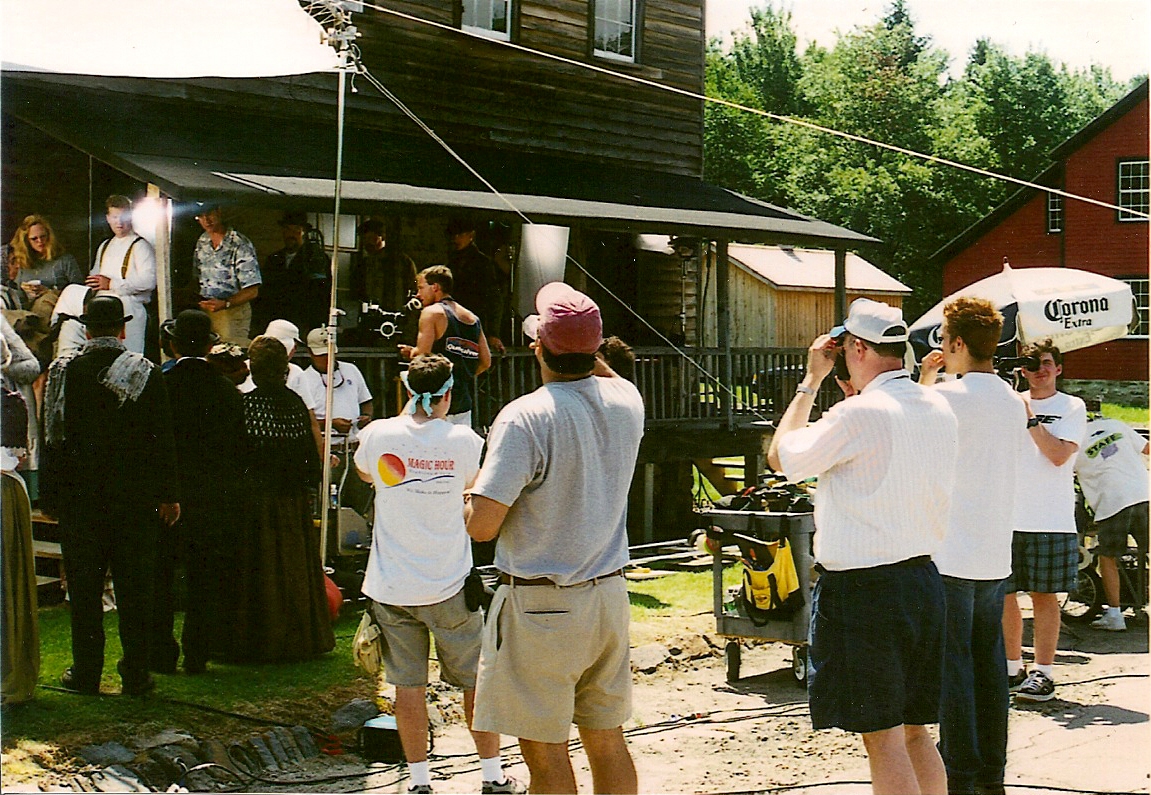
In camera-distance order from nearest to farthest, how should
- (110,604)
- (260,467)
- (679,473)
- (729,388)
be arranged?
(260,467) → (110,604) → (729,388) → (679,473)

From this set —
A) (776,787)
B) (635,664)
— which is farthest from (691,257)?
(776,787)

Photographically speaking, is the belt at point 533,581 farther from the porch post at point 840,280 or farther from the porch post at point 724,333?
the porch post at point 840,280

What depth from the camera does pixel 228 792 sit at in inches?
207

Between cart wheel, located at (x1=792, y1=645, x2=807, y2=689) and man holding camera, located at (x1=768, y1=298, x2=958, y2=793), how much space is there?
2795mm

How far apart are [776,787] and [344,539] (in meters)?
3.17

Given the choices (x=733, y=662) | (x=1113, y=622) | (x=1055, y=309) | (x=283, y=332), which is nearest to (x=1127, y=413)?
(x=1055, y=309)

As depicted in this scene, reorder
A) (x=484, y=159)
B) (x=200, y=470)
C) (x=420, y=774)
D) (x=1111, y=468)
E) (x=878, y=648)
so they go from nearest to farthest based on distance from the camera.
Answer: (x=878, y=648)
(x=420, y=774)
(x=200, y=470)
(x=1111, y=468)
(x=484, y=159)

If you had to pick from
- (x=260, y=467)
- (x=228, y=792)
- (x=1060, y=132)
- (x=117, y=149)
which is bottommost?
(x=228, y=792)

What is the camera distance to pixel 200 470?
646 cm

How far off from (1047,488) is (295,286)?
215 inches

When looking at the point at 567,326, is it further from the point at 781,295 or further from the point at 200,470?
the point at 781,295

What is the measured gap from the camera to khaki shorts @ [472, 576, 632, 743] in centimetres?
380

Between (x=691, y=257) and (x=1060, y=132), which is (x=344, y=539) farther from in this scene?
(x=1060, y=132)

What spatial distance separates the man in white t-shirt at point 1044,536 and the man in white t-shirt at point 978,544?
1675mm
